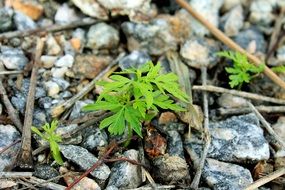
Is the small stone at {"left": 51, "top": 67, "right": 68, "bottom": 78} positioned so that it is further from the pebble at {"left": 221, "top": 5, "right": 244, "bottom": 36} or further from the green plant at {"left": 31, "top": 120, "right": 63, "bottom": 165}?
the pebble at {"left": 221, "top": 5, "right": 244, "bottom": 36}

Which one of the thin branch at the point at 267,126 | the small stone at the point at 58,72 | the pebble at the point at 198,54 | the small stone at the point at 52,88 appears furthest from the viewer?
the pebble at the point at 198,54

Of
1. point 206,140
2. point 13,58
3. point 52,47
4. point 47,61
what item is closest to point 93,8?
point 52,47

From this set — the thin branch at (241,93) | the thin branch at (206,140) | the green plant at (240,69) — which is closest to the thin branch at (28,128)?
the thin branch at (206,140)

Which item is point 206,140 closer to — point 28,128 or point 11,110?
point 28,128

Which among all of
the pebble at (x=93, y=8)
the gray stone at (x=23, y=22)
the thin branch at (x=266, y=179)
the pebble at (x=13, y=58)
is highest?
the pebble at (x=93, y=8)

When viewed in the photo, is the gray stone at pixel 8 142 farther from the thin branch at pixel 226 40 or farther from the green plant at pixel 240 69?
the thin branch at pixel 226 40
